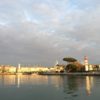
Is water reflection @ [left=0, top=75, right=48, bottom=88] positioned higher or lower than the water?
higher

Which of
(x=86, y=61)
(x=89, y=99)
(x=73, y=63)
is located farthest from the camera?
(x=73, y=63)

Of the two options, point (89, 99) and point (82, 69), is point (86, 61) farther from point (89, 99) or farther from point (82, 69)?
point (89, 99)

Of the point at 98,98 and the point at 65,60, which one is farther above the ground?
the point at 65,60

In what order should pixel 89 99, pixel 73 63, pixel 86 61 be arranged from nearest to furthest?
pixel 89 99
pixel 86 61
pixel 73 63

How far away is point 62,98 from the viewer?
1479 inches

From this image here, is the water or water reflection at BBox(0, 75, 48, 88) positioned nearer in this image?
the water

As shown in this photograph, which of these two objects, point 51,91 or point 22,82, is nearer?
point 51,91

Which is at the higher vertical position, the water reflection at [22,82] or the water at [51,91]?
the water reflection at [22,82]

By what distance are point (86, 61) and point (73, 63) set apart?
65.9ft

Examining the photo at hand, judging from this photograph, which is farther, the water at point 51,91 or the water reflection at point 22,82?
the water reflection at point 22,82

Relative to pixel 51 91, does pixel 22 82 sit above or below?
above

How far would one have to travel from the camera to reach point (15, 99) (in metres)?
37.2

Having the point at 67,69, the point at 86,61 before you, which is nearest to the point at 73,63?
the point at 67,69

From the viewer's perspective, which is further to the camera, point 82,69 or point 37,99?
point 82,69
